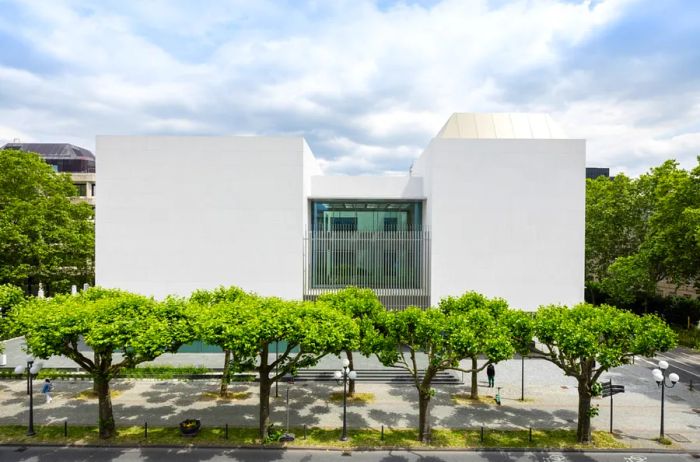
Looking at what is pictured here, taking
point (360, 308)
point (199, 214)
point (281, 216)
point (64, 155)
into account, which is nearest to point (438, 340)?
point (360, 308)

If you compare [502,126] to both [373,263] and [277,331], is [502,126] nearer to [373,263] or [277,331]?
[373,263]

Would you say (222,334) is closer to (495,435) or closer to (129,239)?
(495,435)

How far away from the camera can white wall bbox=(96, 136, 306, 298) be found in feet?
91.8

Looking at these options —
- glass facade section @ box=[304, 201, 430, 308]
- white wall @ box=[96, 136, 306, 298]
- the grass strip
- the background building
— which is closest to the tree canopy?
glass facade section @ box=[304, 201, 430, 308]

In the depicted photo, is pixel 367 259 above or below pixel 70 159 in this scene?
below

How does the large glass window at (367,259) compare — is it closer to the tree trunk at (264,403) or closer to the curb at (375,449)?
the tree trunk at (264,403)

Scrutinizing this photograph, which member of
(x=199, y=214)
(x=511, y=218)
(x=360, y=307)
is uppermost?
(x=199, y=214)

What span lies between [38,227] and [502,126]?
3917 centimetres

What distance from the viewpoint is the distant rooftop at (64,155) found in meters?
66.7

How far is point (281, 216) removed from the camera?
2828 cm

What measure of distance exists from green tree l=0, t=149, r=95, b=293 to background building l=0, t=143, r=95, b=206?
1904cm

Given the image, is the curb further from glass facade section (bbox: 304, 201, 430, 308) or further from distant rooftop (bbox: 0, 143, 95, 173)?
distant rooftop (bbox: 0, 143, 95, 173)

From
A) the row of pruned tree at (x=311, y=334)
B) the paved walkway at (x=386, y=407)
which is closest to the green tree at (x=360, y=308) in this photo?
the row of pruned tree at (x=311, y=334)

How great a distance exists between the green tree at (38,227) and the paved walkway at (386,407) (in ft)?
48.3
